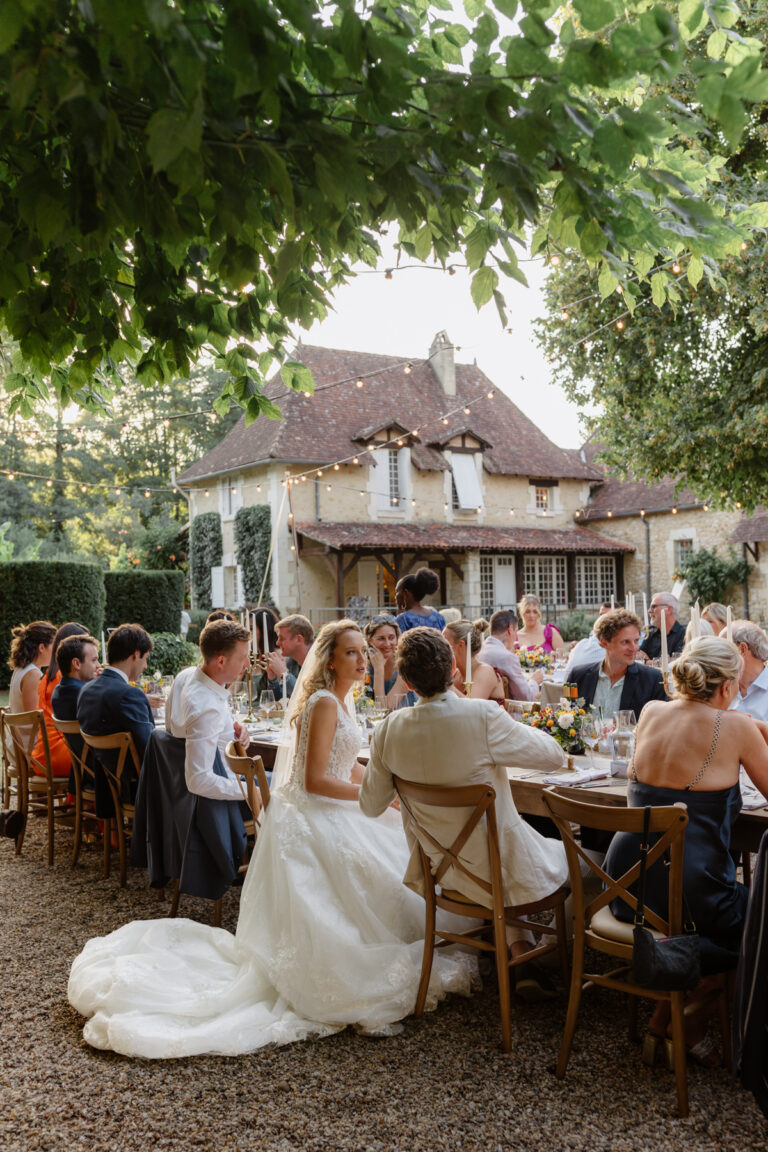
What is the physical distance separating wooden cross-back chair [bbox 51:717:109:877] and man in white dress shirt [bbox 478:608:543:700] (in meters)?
2.94

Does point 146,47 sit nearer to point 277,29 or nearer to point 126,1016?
point 277,29

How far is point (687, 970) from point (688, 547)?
83.3 ft

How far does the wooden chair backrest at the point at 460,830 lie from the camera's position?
3.42 meters

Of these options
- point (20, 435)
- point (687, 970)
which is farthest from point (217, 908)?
point (20, 435)

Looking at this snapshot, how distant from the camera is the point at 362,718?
5.82 meters

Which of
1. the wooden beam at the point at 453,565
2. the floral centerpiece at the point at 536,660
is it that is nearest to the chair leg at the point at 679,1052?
the floral centerpiece at the point at 536,660

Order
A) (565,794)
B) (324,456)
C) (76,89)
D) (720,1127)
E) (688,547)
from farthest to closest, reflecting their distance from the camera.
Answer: (688,547), (324,456), (565,794), (720,1127), (76,89)

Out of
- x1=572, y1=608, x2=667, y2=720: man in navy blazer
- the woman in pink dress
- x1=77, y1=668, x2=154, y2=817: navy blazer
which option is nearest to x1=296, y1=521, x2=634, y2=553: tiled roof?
the woman in pink dress

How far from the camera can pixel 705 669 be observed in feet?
10.9

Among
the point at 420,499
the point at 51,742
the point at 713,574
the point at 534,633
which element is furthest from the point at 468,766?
the point at 713,574

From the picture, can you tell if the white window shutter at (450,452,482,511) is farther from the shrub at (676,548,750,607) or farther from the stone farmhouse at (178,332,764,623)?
the shrub at (676,548,750,607)

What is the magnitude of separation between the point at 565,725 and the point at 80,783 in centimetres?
339

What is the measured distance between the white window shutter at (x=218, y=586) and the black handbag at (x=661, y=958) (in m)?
23.7

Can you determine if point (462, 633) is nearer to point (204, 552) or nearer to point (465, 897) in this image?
point (465, 897)
